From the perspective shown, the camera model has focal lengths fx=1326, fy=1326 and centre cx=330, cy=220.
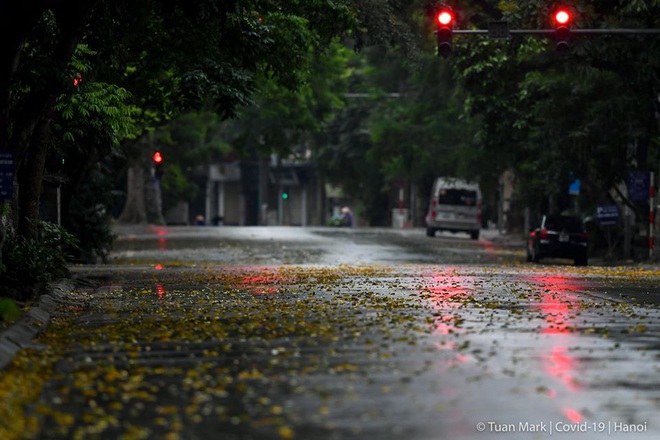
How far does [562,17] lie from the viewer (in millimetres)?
27484

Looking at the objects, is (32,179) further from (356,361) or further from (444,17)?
(356,361)

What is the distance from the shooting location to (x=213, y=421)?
920 cm

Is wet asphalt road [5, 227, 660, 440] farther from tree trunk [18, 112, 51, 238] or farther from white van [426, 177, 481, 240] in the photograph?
white van [426, 177, 481, 240]

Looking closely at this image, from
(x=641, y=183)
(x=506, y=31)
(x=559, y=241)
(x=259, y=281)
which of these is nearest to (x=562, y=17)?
(x=506, y=31)

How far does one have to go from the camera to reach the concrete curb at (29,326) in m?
13.3

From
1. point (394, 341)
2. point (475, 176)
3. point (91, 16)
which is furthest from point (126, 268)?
point (475, 176)

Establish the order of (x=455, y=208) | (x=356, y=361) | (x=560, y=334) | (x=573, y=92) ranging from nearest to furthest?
(x=356, y=361) < (x=560, y=334) < (x=573, y=92) < (x=455, y=208)

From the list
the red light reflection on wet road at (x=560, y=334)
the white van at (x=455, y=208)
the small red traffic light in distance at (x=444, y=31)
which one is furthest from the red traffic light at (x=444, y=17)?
the white van at (x=455, y=208)

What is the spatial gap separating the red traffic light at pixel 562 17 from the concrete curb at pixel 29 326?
460 inches

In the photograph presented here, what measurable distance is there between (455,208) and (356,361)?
174 ft

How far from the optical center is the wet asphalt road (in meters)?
9.07

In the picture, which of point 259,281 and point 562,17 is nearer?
point 259,281

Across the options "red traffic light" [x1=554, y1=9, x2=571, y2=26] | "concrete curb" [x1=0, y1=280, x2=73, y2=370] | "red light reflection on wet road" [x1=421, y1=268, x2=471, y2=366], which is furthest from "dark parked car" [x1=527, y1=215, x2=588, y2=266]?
"concrete curb" [x1=0, y1=280, x2=73, y2=370]

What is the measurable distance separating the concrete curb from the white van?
4308 cm
